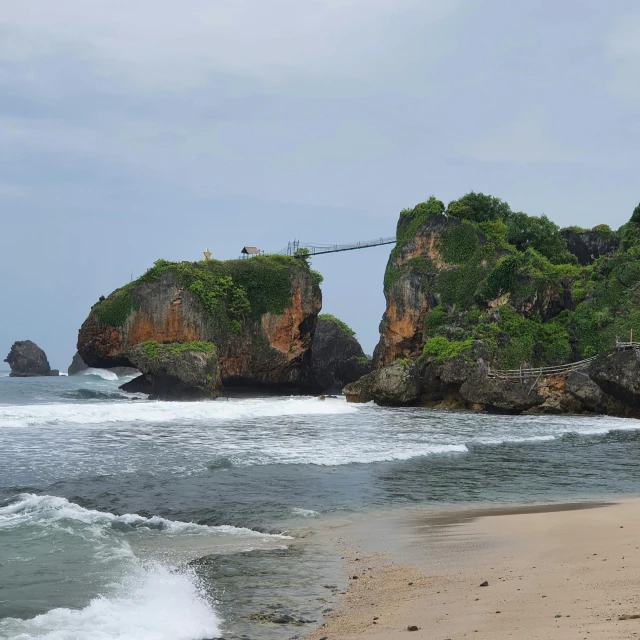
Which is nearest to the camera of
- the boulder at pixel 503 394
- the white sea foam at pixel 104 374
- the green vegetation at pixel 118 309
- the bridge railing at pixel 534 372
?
the boulder at pixel 503 394

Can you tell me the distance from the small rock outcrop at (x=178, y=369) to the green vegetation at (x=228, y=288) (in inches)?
185

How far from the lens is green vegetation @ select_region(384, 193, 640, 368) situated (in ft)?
136

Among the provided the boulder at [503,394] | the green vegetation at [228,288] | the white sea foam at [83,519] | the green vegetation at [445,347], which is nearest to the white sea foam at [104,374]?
the green vegetation at [228,288]

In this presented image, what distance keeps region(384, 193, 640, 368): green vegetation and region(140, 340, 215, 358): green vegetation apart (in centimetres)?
1510

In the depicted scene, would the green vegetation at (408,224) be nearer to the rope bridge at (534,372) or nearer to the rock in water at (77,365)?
the rope bridge at (534,372)

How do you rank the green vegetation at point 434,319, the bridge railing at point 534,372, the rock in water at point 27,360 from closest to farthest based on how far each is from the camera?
the bridge railing at point 534,372, the green vegetation at point 434,319, the rock in water at point 27,360

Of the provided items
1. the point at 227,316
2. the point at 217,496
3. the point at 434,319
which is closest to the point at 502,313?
the point at 434,319

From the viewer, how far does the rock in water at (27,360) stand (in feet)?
315

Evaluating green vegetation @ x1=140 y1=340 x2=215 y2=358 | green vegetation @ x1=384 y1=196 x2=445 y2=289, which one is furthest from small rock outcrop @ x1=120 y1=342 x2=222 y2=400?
green vegetation @ x1=384 y1=196 x2=445 y2=289

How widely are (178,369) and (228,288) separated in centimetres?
1056

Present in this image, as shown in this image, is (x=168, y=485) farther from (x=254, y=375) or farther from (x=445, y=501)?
(x=254, y=375)

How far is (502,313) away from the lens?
4394 cm

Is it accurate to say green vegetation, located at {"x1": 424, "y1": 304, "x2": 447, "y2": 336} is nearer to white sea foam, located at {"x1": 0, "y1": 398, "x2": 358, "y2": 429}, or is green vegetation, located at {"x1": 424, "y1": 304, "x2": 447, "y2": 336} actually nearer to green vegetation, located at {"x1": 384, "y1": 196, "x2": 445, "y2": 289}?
green vegetation, located at {"x1": 384, "y1": 196, "x2": 445, "y2": 289}

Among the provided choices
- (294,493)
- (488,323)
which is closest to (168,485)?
(294,493)
